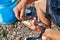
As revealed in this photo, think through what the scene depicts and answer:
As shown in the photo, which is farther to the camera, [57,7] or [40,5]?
[40,5]

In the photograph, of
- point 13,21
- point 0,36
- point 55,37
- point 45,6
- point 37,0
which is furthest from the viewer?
point 13,21

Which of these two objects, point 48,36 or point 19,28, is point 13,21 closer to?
point 19,28

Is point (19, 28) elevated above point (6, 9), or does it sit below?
below

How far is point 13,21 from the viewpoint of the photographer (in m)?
2.38

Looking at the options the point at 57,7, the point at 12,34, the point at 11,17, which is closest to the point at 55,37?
the point at 57,7

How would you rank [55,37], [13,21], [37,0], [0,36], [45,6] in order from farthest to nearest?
[13,21]
[0,36]
[37,0]
[45,6]
[55,37]

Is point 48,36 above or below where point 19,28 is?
above

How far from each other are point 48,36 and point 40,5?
0.88 ft

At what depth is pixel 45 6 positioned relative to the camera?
1190 millimetres

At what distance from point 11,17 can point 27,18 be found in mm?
221

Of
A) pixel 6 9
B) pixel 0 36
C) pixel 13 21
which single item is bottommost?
pixel 0 36

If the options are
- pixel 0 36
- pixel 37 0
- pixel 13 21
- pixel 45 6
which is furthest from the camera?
pixel 13 21

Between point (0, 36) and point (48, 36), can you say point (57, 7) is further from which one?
point (0, 36)

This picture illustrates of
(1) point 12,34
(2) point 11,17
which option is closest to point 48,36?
(1) point 12,34
